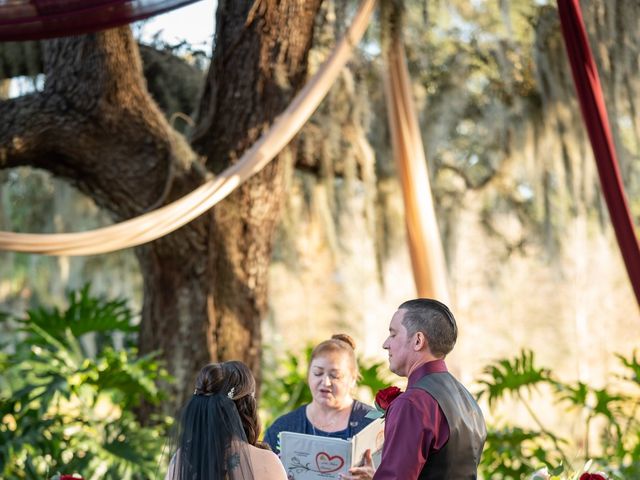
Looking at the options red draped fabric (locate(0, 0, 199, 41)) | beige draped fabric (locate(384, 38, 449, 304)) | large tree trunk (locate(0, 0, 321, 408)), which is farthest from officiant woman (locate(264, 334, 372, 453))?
large tree trunk (locate(0, 0, 321, 408))

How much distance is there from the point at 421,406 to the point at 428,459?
0.14 meters

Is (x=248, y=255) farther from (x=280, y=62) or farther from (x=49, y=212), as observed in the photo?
(x=49, y=212)

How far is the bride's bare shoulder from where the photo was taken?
93.5 inches

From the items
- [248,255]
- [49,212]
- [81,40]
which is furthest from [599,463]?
[49,212]

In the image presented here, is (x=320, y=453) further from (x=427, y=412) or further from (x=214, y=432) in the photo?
(x=427, y=412)

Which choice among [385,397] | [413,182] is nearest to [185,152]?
[413,182]

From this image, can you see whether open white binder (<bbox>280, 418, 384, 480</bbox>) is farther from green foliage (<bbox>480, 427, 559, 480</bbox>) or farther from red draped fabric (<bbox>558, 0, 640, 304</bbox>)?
green foliage (<bbox>480, 427, 559, 480</bbox>)

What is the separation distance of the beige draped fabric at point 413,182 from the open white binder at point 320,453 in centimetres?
190

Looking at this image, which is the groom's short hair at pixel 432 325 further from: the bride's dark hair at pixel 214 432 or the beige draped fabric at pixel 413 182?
the beige draped fabric at pixel 413 182

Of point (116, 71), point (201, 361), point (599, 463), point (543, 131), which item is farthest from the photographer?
point (543, 131)

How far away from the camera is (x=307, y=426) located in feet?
11.2

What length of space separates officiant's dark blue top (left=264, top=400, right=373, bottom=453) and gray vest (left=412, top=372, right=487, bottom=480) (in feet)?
3.59

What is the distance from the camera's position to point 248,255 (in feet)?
17.7

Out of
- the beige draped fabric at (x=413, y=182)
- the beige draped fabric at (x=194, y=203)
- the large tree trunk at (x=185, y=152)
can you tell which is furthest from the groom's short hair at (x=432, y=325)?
the large tree trunk at (x=185, y=152)
